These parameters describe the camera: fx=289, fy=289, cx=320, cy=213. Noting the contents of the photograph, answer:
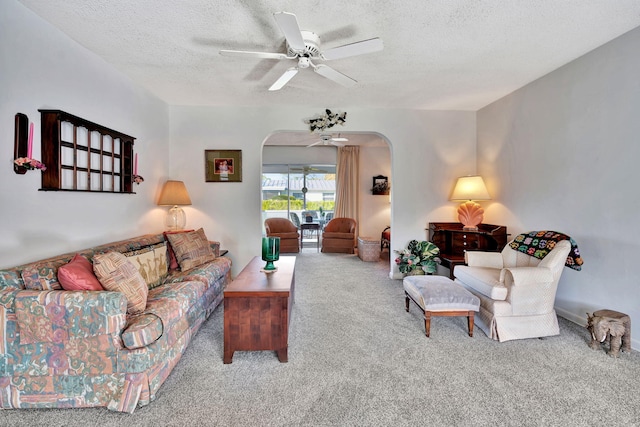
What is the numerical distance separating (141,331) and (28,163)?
4.73 feet

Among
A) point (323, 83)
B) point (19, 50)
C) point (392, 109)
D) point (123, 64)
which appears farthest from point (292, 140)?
point (19, 50)

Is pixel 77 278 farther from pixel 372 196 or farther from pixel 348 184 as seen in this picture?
pixel 372 196

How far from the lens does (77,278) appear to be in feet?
5.85

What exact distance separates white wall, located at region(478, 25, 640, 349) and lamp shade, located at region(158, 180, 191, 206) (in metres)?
4.27

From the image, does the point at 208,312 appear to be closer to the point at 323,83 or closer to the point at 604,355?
the point at 323,83

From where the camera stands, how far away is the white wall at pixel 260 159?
4.21 metres

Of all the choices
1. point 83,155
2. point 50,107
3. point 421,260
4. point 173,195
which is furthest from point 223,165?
point 421,260

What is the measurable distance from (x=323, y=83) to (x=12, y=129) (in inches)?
108

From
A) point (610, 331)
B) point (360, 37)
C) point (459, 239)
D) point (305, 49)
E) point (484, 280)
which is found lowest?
point (610, 331)

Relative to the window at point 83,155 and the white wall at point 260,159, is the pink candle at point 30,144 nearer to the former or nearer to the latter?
the window at point 83,155

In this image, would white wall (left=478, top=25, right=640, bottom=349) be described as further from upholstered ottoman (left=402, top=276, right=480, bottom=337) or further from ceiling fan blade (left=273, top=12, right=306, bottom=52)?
ceiling fan blade (left=273, top=12, right=306, bottom=52)

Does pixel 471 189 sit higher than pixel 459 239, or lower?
higher

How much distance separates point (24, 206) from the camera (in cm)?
204

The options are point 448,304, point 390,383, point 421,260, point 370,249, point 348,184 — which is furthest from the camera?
point 348,184
